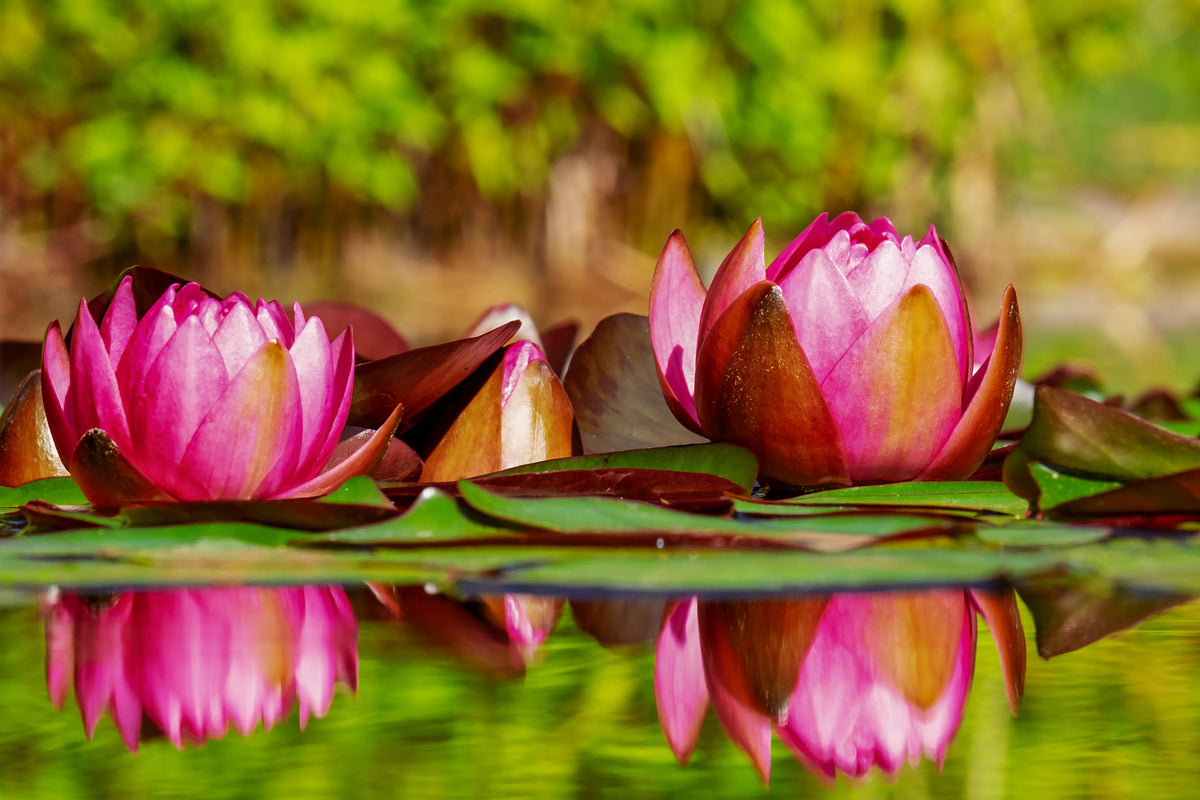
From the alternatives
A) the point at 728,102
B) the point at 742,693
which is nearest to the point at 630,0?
the point at 728,102

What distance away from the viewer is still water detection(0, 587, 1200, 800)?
51cm

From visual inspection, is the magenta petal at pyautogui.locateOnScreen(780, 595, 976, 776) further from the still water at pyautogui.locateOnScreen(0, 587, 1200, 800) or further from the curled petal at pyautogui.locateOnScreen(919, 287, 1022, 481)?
the curled petal at pyautogui.locateOnScreen(919, 287, 1022, 481)

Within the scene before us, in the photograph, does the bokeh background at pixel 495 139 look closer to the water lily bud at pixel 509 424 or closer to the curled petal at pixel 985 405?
the water lily bud at pixel 509 424

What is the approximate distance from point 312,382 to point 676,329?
0.30m

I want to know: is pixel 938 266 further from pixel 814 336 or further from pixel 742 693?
pixel 742 693

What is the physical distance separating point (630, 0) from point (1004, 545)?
5.23 meters

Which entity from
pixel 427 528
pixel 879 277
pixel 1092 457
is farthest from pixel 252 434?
pixel 1092 457

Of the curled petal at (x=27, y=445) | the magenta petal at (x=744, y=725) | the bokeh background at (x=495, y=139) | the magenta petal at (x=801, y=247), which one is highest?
the bokeh background at (x=495, y=139)

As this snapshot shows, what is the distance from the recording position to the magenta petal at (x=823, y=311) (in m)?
1.04

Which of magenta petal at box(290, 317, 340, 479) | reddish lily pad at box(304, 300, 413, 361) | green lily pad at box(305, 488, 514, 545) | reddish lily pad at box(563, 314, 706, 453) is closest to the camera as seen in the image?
green lily pad at box(305, 488, 514, 545)

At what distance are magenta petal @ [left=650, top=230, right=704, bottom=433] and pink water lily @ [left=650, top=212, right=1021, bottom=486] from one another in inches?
1.7

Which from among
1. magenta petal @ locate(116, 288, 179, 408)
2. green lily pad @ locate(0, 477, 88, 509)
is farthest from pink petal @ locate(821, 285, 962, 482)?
green lily pad @ locate(0, 477, 88, 509)

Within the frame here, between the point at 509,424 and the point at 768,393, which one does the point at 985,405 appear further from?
the point at 509,424

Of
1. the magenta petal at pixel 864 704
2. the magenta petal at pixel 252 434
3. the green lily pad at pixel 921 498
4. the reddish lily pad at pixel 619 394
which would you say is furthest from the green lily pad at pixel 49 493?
the magenta petal at pixel 864 704
